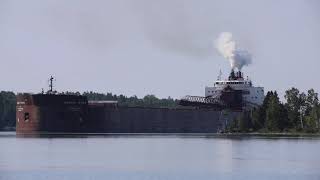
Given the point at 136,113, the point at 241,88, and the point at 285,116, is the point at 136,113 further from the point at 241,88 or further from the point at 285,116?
the point at 285,116

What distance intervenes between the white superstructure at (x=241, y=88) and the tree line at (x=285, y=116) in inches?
654

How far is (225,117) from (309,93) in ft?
72.5

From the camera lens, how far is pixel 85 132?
14412 centimetres

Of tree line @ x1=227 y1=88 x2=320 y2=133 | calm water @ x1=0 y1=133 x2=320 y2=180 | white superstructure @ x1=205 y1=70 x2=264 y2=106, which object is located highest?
white superstructure @ x1=205 y1=70 x2=264 y2=106

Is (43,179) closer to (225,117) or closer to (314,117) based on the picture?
(314,117)

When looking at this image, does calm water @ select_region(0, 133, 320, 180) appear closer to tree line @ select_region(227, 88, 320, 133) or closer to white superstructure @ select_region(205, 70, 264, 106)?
tree line @ select_region(227, 88, 320, 133)

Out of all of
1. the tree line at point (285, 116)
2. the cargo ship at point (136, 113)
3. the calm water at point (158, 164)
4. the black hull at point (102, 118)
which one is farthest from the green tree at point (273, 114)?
the calm water at point (158, 164)

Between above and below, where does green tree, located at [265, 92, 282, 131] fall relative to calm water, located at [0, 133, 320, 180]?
above

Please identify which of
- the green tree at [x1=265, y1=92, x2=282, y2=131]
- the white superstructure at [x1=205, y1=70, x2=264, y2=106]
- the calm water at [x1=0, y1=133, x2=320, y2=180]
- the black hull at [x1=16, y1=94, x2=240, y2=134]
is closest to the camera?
the calm water at [x1=0, y1=133, x2=320, y2=180]

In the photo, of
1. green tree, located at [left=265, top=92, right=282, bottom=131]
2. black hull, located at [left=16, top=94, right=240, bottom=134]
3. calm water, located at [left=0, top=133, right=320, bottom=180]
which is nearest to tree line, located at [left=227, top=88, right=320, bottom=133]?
green tree, located at [left=265, top=92, right=282, bottom=131]

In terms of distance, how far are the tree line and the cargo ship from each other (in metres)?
13.3

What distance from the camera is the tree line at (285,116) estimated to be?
131m

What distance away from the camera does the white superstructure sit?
6250 inches

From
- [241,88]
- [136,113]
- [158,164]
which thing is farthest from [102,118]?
[158,164]
